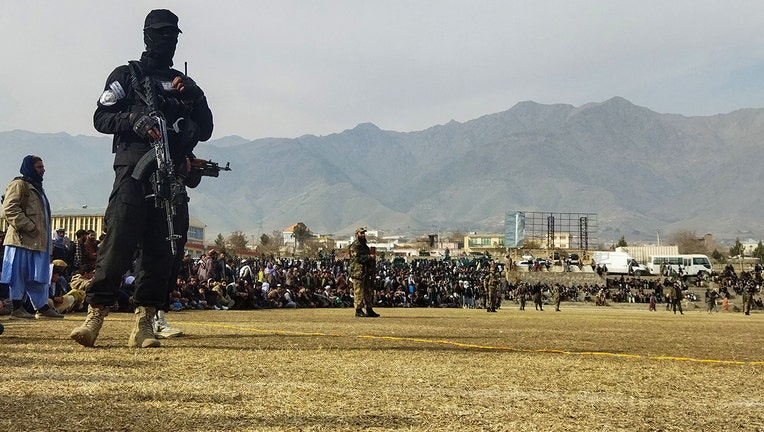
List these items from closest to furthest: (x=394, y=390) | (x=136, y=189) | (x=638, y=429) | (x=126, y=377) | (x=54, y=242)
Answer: (x=638, y=429), (x=394, y=390), (x=126, y=377), (x=136, y=189), (x=54, y=242)

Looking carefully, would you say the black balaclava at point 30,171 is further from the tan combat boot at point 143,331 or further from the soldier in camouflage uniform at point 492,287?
the soldier in camouflage uniform at point 492,287

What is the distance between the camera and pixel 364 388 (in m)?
4.59

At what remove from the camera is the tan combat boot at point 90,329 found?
21.6 ft

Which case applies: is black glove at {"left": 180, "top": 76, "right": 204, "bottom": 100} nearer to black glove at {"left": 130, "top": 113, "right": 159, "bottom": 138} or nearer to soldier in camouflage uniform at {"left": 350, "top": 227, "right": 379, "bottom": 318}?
black glove at {"left": 130, "top": 113, "right": 159, "bottom": 138}

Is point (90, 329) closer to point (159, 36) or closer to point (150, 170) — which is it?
point (150, 170)

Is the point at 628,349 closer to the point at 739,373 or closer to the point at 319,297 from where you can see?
the point at 739,373

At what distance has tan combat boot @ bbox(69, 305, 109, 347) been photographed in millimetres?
6586

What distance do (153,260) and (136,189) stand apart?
0.76 metres

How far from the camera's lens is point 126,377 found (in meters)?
4.84

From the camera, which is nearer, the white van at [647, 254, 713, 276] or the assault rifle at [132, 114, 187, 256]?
the assault rifle at [132, 114, 187, 256]

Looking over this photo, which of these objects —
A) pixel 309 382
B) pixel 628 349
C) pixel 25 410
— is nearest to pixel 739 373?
pixel 628 349

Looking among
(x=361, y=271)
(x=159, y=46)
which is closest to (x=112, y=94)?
(x=159, y=46)

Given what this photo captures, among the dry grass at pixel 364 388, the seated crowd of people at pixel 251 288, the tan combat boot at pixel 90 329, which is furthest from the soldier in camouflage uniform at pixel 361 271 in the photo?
the tan combat boot at pixel 90 329

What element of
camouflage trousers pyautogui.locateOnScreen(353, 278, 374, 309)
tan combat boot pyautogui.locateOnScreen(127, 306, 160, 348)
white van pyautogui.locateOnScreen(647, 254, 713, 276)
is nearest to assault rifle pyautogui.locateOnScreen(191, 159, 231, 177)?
tan combat boot pyautogui.locateOnScreen(127, 306, 160, 348)
